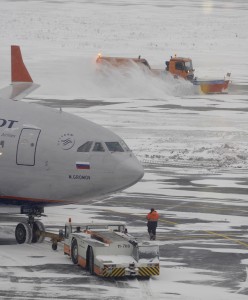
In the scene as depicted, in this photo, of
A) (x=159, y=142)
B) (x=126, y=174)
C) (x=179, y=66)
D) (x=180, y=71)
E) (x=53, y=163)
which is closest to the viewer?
(x=126, y=174)

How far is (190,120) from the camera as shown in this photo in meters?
86.3

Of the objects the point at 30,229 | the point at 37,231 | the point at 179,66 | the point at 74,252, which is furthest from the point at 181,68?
the point at 74,252

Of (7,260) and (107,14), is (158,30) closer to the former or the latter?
(107,14)

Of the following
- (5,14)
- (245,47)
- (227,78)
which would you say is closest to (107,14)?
(5,14)

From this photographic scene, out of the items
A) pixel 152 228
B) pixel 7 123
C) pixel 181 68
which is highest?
pixel 7 123

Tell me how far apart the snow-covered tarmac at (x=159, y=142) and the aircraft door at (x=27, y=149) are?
139 inches

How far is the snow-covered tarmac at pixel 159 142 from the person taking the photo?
1574 inches

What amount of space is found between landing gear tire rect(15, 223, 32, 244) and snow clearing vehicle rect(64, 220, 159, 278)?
3.19 meters

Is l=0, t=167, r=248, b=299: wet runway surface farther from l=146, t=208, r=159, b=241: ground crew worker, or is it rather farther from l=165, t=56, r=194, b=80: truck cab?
l=165, t=56, r=194, b=80: truck cab

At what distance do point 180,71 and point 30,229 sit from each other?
65.7 meters

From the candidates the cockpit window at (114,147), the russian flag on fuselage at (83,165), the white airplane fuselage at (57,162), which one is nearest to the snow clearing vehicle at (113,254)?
the white airplane fuselage at (57,162)

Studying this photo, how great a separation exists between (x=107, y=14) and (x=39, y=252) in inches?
5538

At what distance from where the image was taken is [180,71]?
362 ft

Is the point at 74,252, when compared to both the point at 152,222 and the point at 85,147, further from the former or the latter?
the point at 152,222
